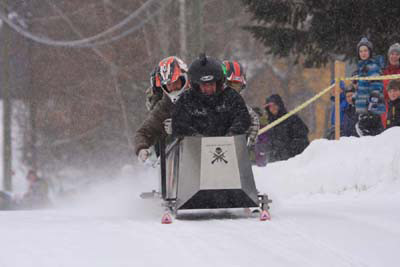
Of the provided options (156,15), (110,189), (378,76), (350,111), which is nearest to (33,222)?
(110,189)

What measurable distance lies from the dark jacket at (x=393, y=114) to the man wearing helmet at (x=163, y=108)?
384 centimetres

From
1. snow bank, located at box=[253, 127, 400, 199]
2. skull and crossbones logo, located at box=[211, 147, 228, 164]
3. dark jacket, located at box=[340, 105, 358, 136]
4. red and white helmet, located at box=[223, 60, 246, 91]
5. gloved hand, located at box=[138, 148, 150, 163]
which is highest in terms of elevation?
red and white helmet, located at box=[223, 60, 246, 91]

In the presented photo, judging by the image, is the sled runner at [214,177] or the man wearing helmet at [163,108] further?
the man wearing helmet at [163,108]

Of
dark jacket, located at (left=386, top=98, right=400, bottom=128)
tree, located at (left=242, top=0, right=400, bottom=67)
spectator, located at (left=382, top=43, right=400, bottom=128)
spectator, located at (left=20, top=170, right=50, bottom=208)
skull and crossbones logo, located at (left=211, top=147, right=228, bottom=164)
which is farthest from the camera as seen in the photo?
spectator, located at (left=20, top=170, right=50, bottom=208)

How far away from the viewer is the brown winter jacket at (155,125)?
8.31m

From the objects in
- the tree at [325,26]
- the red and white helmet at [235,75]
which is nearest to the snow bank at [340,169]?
the red and white helmet at [235,75]

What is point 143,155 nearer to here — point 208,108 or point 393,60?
point 208,108

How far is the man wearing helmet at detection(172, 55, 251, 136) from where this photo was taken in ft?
25.2

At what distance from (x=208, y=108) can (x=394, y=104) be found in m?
4.71

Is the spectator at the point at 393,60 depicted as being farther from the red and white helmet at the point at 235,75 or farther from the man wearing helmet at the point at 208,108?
the man wearing helmet at the point at 208,108

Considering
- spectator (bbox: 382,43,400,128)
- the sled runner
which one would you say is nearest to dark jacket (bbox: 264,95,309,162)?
spectator (bbox: 382,43,400,128)

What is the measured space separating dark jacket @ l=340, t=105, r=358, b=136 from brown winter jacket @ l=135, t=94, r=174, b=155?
5099mm

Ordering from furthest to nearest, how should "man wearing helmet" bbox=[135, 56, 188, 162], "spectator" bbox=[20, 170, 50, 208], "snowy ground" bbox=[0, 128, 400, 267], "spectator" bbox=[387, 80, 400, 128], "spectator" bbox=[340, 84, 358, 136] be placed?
"spectator" bbox=[20, 170, 50, 208] → "spectator" bbox=[340, 84, 358, 136] → "spectator" bbox=[387, 80, 400, 128] → "man wearing helmet" bbox=[135, 56, 188, 162] → "snowy ground" bbox=[0, 128, 400, 267]

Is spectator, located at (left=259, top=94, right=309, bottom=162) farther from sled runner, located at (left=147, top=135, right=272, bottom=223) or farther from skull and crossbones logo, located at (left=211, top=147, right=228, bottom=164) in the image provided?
skull and crossbones logo, located at (left=211, top=147, right=228, bottom=164)
